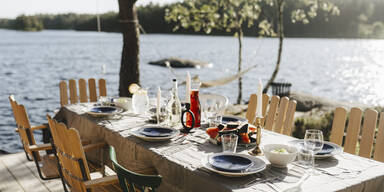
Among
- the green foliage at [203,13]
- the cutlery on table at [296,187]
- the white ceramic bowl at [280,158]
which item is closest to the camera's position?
the cutlery on table at [296,187]

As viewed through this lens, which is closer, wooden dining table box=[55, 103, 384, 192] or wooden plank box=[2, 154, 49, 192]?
wooden dining table box=[55, 103, 384, 192]

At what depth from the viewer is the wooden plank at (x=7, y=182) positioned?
3.36 m

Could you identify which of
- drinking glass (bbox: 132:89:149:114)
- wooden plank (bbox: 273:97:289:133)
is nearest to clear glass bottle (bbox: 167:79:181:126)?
drinking glass (bbox: 132:89:149:114)

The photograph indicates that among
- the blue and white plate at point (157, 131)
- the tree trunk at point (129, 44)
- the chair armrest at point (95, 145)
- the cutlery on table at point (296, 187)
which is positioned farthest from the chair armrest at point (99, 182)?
the tree trunk at point (129, 44)

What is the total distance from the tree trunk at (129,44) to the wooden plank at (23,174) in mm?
1594

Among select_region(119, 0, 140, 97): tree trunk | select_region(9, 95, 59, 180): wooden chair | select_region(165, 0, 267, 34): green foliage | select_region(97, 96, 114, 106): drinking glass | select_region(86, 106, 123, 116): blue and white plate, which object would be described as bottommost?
select_region(9, 95, 59, 180): wooden chair

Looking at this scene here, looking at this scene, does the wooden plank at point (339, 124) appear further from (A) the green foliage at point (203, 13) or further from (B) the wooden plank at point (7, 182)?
(A) the green foliage at point (203, 13)

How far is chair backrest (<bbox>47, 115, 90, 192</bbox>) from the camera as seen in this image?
198 centimetres

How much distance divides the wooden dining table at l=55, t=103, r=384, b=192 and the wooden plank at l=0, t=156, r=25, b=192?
1.20 metres

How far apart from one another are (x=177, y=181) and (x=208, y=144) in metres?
0.41

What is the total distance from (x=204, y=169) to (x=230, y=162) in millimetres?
135

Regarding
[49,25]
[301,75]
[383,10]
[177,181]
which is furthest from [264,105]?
[49,25]

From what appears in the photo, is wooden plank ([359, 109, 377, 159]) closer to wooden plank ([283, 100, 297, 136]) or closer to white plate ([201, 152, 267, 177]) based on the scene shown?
wooden plank ([283, 100, 297, 136])

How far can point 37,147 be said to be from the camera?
2.72 meters
